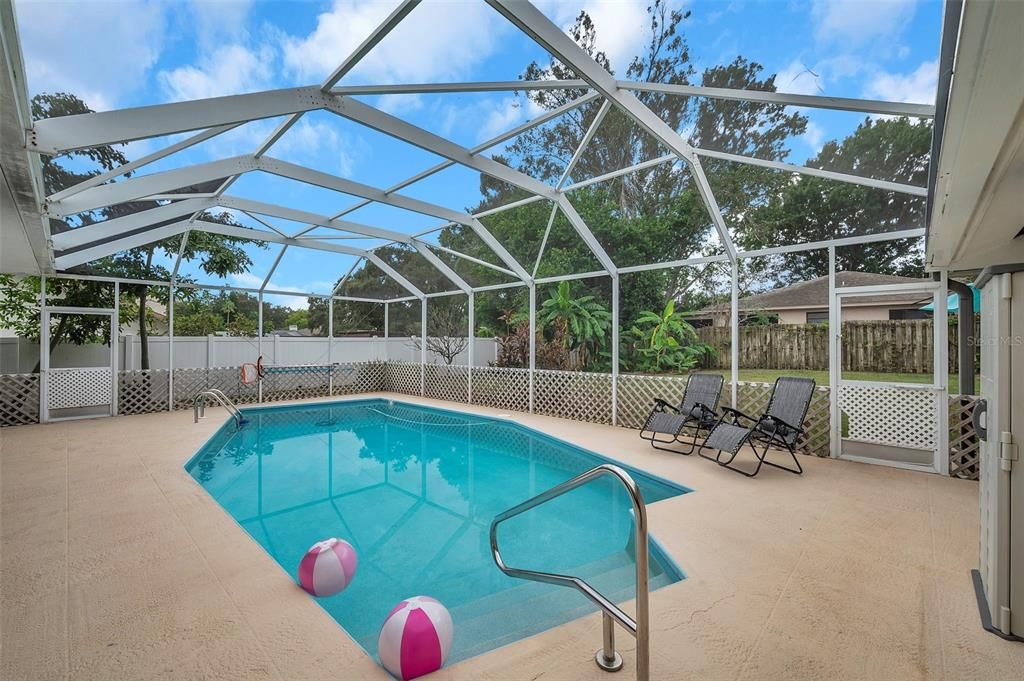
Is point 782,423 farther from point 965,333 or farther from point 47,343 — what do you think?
point 47,343

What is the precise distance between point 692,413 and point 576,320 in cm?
637

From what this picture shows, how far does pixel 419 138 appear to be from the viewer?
568cm

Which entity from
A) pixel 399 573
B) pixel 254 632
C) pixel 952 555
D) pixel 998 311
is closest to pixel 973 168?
pixel 998 311

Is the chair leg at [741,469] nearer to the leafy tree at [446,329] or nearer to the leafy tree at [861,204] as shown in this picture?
the leafy tree at [861,204]

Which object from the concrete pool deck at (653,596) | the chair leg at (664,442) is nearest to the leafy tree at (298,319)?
the concrete pool deck at (653,596)

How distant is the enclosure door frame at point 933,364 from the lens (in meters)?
5.38

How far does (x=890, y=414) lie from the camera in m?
5.81

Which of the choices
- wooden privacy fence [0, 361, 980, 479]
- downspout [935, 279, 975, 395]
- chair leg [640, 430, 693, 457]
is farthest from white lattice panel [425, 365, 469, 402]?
downspout [935, 279, 975, 395]

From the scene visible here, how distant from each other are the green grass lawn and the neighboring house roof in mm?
1068

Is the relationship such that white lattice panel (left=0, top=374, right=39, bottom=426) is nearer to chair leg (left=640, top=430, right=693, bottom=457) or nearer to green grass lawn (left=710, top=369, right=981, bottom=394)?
chair leg (left=640, top=430, right=693, bottom=457)

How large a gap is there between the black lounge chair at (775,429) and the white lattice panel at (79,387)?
11972mm

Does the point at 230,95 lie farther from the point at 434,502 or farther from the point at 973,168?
the point at 973,168

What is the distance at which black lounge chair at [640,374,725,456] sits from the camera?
262 inches

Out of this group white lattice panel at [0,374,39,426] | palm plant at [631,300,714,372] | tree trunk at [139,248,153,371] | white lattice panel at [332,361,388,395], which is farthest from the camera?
white lattice panel at [332,361,388,395]
